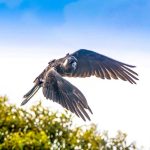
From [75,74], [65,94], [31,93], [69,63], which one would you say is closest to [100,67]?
[75,74]

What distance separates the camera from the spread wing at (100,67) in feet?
46.9

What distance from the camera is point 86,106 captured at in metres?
10.7

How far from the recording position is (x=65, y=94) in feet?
37.1

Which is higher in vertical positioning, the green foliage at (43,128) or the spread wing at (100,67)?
the spread wing at (100,67)

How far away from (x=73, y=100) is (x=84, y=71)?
143 inches

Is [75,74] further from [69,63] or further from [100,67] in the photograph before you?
[69,63]

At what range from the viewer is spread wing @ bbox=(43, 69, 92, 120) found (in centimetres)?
1084

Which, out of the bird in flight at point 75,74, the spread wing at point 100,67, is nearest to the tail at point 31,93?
the bird in flight at point 75,74

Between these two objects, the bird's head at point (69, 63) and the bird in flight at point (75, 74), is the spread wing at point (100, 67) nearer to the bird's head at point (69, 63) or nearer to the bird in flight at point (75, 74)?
the bird in flight at point (75, 74)

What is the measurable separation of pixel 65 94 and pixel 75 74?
3.23m

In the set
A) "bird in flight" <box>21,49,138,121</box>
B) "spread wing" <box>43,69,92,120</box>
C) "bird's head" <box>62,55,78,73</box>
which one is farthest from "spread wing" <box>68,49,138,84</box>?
"spread wing" <box>43,69,92,120</box>

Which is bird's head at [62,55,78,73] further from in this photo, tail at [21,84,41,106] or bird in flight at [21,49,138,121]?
tail at [21,84,41,106]

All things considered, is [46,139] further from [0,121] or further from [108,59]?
[108,59]

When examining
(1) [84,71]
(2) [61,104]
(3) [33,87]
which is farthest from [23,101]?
(1) [84,71]
